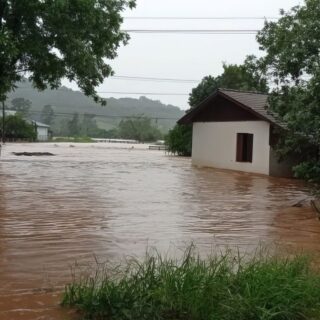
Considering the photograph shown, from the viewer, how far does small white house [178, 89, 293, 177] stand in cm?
2469

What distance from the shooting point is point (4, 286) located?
593 centimetres

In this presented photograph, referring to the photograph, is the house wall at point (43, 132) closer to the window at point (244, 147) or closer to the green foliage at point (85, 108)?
the green foliage at point (85, 108)

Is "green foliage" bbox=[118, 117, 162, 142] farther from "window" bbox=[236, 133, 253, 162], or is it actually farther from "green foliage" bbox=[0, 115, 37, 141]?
"window" bbox=[236, 133, 253, 162]

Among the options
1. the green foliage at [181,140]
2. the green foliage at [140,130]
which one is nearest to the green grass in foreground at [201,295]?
the green foliage at [181,140]

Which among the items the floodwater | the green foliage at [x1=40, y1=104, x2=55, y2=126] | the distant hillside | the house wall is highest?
the distant hillside

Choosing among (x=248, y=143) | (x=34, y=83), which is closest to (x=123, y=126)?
(x=248, y=143)

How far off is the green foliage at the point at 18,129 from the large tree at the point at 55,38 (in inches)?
2013

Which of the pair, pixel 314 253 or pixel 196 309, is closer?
pixel 196 309

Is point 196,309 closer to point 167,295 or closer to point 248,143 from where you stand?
point 167,295

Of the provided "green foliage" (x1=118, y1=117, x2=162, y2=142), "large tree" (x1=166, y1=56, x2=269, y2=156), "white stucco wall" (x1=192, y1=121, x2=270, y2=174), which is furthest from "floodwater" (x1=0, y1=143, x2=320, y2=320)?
"green foliage" (x1=118, y1=117, x2=162, y2=142)

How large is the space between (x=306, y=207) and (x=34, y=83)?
9096 millimetres

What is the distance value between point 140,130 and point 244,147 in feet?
238

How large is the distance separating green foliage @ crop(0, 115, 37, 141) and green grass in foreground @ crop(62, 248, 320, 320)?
63727 millimetres

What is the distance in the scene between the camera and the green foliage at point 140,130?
9862 cm
